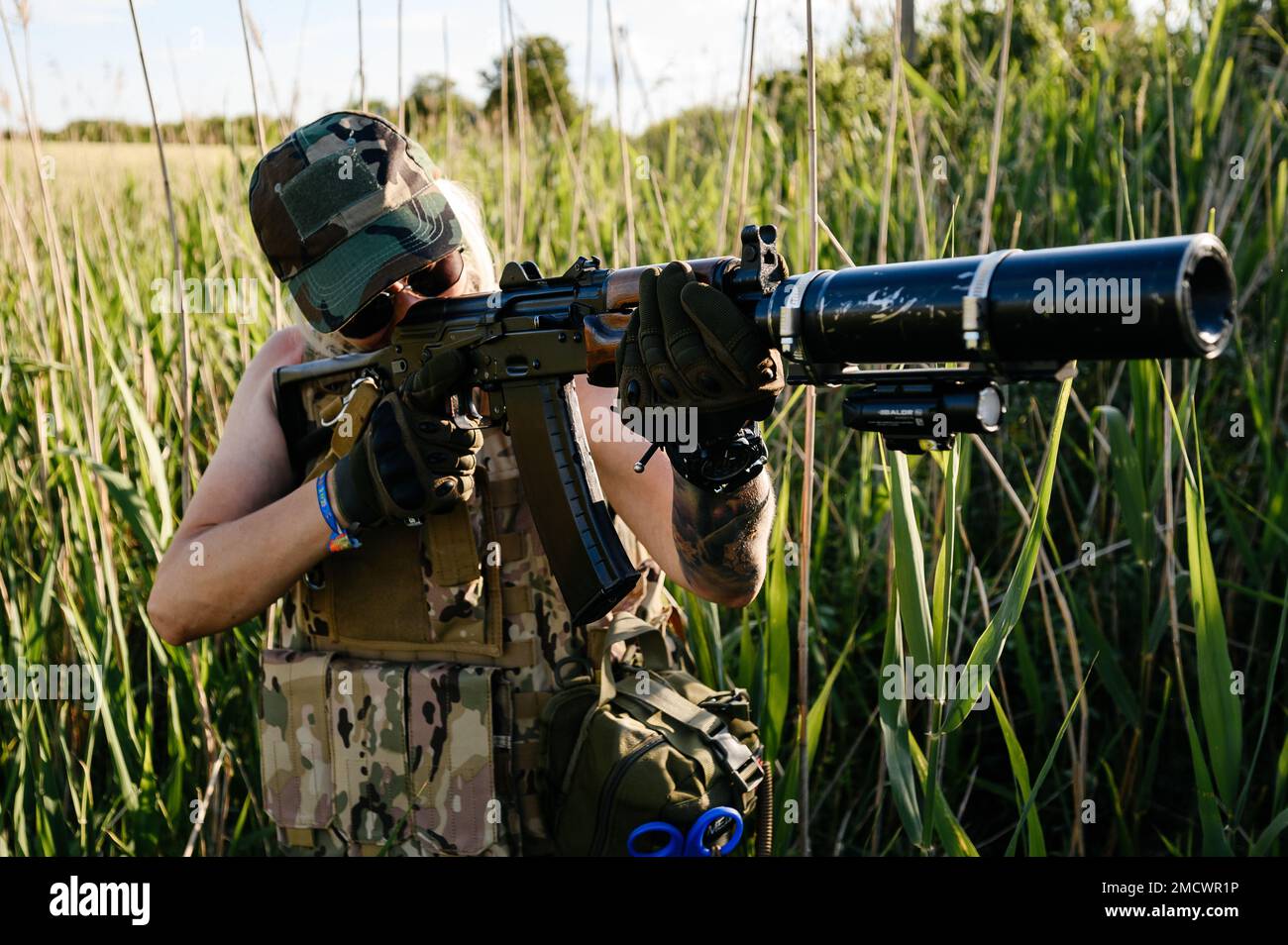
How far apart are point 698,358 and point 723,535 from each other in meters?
0.35

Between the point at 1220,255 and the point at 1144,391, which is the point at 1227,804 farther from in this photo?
the point at 1220,255

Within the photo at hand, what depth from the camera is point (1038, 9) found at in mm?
4711

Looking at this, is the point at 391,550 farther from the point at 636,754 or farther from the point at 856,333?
the point at 856,333

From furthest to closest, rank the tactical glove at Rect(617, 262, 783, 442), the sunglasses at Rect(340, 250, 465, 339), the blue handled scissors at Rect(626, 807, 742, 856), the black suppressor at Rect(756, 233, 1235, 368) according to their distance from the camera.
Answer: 1. the sunglasses at Rect(340, 250, 465, 339)
2. the blue handled scissors at Rect(626, 807, 742, 856)
3. the tactical glove at Rect(617, 262, 783, 442)
4. the black suppressor at Rect(756, 233, 1235, 368)

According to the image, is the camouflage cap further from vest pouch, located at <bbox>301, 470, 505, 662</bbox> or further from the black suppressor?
the black suppressor

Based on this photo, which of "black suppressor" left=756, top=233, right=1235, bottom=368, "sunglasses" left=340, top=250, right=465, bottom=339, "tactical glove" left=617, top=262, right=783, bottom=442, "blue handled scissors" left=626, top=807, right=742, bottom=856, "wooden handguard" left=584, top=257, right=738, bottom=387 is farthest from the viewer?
"sunglasses" left=340, top=250, right=465, bottom=339

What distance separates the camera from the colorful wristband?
1.67 meters

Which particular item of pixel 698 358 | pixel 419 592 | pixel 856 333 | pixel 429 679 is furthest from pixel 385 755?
pixel 856 333

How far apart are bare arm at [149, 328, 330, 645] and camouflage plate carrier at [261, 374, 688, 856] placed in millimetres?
80

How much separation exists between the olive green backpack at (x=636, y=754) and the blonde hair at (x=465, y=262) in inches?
23.5

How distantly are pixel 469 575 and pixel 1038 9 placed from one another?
4.24m

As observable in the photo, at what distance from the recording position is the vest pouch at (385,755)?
166cm

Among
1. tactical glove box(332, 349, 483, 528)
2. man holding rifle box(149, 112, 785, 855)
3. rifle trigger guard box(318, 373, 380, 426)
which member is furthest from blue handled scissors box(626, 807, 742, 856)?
rifle trigger guard box(318, 373, 380, 426)

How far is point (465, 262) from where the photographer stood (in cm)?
172
